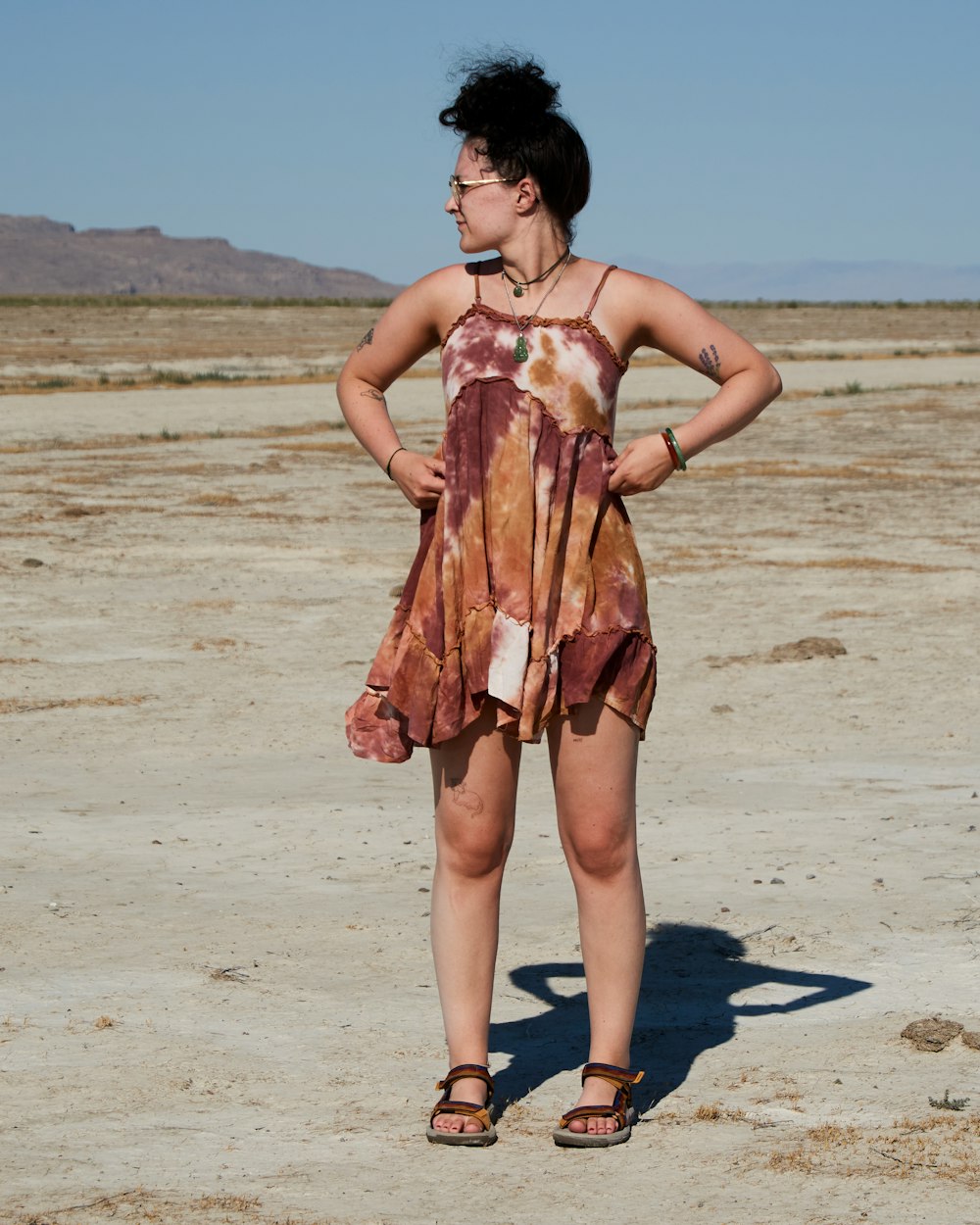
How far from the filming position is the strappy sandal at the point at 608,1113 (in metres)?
3.49

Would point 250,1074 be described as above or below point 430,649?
below

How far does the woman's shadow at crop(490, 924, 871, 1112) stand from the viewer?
4.00 m

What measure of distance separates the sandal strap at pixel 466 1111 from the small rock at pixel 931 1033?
1.08 m

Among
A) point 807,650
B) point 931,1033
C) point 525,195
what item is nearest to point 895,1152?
point 931,1033

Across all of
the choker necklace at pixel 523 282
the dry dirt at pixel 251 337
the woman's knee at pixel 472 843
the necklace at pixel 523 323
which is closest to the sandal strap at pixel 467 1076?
the woman's knee at pixel 472 843

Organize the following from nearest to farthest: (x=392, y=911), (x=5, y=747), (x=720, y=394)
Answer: (x=720, y=394) < (x=392, y=911) < (x=5, y=747)

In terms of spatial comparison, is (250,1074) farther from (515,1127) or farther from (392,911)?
(392,911)

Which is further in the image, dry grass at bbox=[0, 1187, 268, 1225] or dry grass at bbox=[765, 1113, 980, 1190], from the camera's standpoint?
dry grass at bbox=[765, 1113, 980, 1190]

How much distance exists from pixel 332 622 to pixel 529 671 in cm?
706

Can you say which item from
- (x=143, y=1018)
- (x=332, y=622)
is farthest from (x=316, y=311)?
(x=143, y=1018)

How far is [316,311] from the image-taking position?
95250 millimetres

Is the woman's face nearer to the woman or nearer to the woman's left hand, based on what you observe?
the woman

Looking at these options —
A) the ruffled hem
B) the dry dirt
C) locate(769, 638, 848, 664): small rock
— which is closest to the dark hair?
the ruffled hem

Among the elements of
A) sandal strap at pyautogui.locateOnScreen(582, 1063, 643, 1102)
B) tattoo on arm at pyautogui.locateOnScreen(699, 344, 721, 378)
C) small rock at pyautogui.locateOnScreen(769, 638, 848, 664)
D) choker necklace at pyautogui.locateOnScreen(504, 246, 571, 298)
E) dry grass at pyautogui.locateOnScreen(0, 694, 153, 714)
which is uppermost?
choker necklace at pyautogui.locateOnScreen(504, 246, 571, 298)
